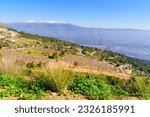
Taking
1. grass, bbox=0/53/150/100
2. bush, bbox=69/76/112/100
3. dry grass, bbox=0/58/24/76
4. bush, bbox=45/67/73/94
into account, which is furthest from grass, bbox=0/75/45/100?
bush, bbox=69/76/112/100

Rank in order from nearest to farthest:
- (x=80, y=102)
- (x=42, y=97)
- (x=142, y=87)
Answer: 1. (x=80, y=102)
2. (x=42, y=97)
3. (x=142, y=87)

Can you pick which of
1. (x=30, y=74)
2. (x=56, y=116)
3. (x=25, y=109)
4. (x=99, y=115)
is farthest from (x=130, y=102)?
(x=30, y=74)

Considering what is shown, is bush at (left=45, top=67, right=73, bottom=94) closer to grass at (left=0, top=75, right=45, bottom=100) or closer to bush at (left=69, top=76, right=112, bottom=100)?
grass at (left=0, top=75, right=45, bottom=100)

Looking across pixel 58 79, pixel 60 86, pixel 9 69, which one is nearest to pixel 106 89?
pixel 60 86

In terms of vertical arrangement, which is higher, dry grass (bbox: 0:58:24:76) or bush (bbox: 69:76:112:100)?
dry grass (bbox: 0:58:24:76)

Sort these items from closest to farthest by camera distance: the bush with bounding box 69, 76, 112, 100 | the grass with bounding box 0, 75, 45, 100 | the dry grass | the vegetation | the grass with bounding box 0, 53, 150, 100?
the grass with bounding box 0, 75, 45, 100 < the grass with bounding box 0, 53, 150, 100 < the bush with bounding box 69, 76, 112, 100 < the vegetation < the dry grass

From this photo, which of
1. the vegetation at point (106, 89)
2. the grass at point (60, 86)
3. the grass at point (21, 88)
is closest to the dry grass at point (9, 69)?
the grass at point (60, 86)

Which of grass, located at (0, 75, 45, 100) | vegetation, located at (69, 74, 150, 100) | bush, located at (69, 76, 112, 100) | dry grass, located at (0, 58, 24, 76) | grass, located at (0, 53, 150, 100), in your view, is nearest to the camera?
grass, located at (0, 75, 45, 100)

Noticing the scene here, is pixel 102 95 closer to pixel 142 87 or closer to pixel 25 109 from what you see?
pixel 142 87
